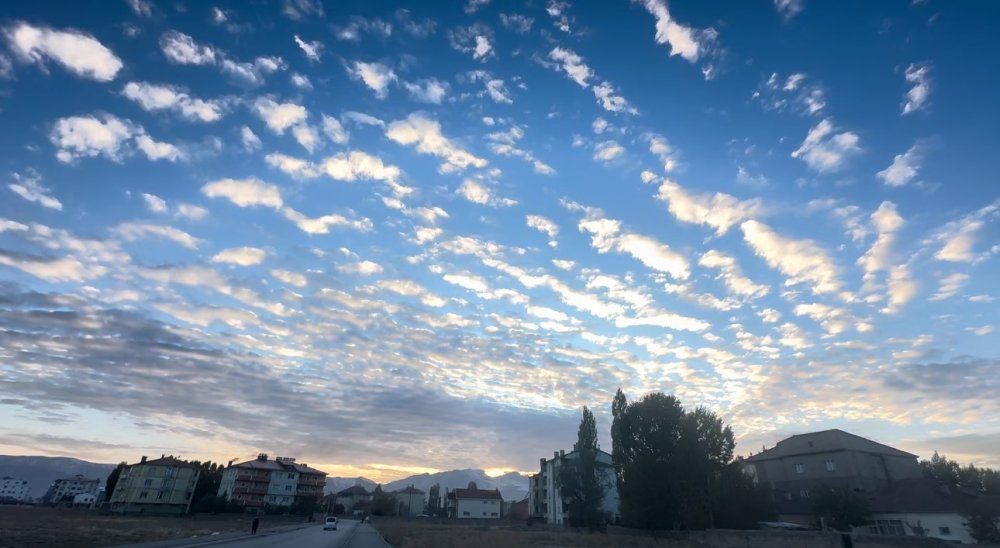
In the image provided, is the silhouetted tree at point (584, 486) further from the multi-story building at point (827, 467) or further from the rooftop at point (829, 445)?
the rooftop at point (829, 445)

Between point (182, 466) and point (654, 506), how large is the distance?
11542 cm

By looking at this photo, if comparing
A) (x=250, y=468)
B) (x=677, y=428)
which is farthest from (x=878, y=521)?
(x=250, y=468)

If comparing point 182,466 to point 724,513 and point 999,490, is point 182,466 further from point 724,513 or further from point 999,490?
point 999,490

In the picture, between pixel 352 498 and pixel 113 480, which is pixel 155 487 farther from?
pixel 352 498

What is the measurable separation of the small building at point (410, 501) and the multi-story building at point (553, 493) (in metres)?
58.0

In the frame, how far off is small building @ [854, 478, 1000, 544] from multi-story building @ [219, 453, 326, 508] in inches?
4523

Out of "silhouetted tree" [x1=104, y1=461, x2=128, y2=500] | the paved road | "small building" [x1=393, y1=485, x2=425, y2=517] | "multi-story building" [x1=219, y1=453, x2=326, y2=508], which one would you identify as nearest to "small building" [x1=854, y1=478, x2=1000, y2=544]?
the paved road

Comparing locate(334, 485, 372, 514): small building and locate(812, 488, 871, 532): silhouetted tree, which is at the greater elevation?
locate(334, 485, 372, 514): small building

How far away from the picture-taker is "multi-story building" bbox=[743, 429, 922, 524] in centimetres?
6794

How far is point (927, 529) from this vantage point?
162 feet

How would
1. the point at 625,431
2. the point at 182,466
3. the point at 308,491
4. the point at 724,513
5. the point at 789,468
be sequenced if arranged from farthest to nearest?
1. the point at 308,491
2. the point at 182,466
3. the point at 789,468
4. the point at 625,431
5. the point at 724,513

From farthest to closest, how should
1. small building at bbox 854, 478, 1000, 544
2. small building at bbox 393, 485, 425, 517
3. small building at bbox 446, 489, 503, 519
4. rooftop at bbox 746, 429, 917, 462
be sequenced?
small building at bbox 393, 485, 425, 517
small building at bbox 446, 489, 503, 519
rooftop at bbox 746, 429, 917, 462
small building at bbox 854, 478, 1000, 544

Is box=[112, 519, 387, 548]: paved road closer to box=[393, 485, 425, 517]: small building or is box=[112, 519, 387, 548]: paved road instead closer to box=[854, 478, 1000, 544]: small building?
box=[854, 478, 1000, 544]: small building

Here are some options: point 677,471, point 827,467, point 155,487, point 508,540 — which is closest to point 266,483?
point 155,487
